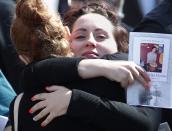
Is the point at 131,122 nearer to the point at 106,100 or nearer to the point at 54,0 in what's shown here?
the point at 106,100

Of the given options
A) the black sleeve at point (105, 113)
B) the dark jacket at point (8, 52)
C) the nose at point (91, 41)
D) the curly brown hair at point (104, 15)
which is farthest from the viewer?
the dark jacket at point (8, 52)

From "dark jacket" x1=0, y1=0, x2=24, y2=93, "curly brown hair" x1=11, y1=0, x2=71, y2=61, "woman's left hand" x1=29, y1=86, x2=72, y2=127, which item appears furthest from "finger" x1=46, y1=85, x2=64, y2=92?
"dark jacket" x1=0, y1=0, x2=24, y2=93

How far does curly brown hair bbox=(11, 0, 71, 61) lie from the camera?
212 cm

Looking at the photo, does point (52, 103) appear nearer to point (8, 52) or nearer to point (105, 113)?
point (105, 113)

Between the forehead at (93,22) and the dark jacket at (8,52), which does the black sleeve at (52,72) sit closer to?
the forehead at (93,22)

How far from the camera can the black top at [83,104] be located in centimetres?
202

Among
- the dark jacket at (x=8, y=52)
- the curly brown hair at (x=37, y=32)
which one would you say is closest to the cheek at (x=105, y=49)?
the curly brown hair at (x=37, y=32)

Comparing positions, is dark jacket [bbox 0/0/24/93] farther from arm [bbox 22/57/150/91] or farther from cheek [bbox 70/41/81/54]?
arm [bbox 22/57/150/91]

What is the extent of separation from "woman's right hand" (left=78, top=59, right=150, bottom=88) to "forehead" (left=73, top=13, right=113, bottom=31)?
27 cm

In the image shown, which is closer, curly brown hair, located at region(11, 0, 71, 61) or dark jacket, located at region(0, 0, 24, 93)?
curly brown hair, located at region(11, 0, 71, 61)

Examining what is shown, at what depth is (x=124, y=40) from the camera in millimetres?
2531

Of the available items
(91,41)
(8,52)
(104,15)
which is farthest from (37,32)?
(8,52)

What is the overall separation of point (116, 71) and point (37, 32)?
0.32 m

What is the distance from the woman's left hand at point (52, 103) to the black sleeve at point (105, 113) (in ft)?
0.09
